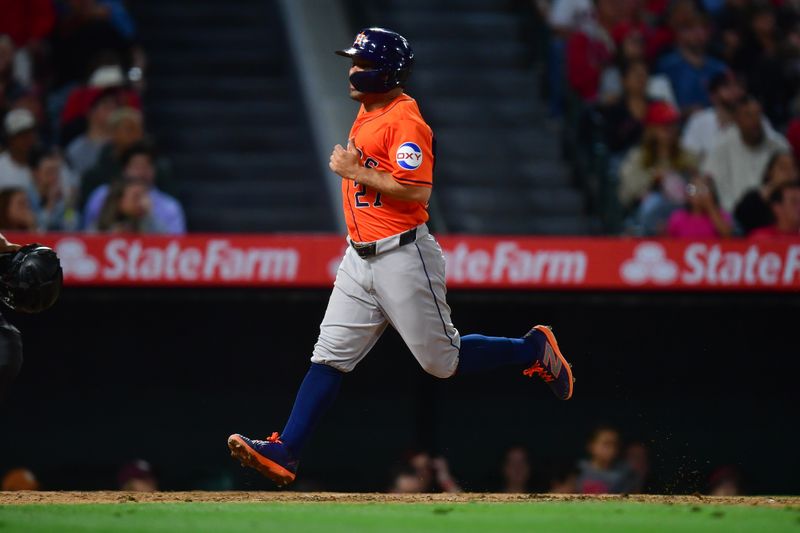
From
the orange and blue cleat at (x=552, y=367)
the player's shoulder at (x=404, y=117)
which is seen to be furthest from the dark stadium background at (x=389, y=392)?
the player's shoulder at (x=404, y=117)

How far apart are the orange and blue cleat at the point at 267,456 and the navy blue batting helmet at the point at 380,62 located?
144 centimetres

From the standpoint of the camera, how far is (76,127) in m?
9.52

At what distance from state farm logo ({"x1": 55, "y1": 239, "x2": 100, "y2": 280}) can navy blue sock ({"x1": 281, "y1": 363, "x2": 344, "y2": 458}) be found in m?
2.77

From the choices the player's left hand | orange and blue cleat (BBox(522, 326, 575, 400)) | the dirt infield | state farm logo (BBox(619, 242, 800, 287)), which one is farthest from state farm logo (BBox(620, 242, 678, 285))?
the player's left hand

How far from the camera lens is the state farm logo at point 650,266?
8.20m

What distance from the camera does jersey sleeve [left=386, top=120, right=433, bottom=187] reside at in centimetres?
534

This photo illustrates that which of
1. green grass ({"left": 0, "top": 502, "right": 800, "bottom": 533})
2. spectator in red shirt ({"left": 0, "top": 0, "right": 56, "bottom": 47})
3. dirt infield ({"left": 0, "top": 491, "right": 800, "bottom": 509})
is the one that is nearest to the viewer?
green grass ({"left": 0, "top": 502, "right": 800, "bottom": 533})

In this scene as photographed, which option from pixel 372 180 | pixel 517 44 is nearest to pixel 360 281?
pixel 372 180

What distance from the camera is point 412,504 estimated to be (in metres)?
5.50

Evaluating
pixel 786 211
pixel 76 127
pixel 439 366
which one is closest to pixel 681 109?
pixel 786 211

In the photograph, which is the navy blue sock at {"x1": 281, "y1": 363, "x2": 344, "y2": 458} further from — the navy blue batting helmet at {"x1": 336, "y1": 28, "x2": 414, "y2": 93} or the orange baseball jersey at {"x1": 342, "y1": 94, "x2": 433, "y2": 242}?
the navy blue batting helmet at {"x1": 336, "y1": 28, "x2": 414, "y2": 93}

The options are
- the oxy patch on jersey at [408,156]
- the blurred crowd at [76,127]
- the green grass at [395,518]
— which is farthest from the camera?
the blurred crowd at [76,127]

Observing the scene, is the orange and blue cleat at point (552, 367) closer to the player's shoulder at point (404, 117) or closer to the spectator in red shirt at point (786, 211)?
the player's shoulder at point (404, 117)

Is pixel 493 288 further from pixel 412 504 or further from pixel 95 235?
pixel 412 504
